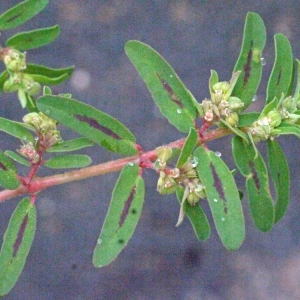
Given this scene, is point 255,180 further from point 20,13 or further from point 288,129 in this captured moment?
point 20,13

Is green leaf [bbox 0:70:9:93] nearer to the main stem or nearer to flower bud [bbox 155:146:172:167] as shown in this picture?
the main stem

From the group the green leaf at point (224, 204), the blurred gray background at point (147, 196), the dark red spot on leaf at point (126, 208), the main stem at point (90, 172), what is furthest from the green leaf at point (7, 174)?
the blurred gray background at point (147, 196)

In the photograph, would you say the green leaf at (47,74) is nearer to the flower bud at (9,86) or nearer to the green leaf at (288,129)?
the flower bud at (9,86)

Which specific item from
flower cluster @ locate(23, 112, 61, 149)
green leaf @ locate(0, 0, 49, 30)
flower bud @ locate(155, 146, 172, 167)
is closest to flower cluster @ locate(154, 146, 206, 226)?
flower bud @ locate(155, 146, 172, 167)

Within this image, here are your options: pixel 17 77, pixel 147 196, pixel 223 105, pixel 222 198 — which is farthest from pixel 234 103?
pixel 147 196

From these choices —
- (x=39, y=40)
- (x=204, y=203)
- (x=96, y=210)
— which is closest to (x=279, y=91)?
(x=39, y=40)

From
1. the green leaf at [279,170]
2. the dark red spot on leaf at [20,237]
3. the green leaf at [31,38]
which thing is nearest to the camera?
the green leaf at [31,38]
